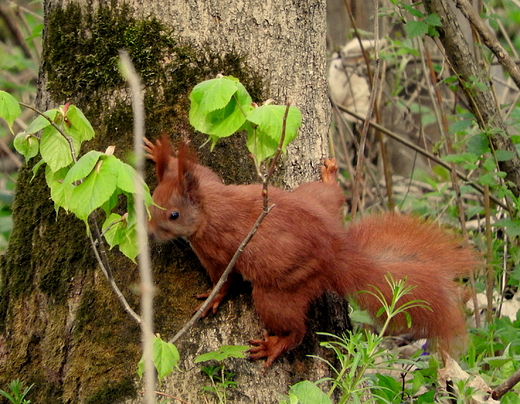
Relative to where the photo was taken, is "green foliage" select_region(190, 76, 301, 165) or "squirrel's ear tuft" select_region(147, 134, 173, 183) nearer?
"green foliage" select_region(190, 76, 301, 165)

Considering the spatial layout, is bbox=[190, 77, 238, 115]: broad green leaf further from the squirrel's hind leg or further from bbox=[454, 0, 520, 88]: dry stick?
bbox=[454, 0, 520, 88]: dry stick

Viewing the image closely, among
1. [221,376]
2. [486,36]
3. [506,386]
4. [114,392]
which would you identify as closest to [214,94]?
[221,376]

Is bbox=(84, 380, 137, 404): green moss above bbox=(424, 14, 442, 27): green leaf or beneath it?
beneath

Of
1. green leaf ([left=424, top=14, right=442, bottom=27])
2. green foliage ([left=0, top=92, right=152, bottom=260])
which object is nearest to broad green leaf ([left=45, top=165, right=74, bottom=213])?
green foliage ([left=0, top=92, right=152, bottom=260])

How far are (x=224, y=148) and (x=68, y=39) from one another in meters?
0.58

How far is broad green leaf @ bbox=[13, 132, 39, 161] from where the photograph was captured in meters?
1.49

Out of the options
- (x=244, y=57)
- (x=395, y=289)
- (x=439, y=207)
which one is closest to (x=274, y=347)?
(x=395, y=289)

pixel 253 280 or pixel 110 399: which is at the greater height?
pixel 253 280

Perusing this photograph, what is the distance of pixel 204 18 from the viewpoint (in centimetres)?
186

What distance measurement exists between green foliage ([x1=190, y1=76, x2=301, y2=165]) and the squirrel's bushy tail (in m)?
0.56

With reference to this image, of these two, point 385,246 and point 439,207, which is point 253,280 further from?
point 439,207

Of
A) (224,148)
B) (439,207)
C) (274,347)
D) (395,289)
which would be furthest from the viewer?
(439,207)

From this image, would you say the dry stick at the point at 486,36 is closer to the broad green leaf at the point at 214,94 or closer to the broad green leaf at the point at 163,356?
the broad green leaf at the point at 214,94

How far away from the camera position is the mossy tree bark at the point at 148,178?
1.80 metres
